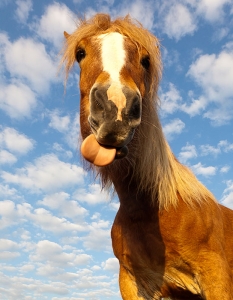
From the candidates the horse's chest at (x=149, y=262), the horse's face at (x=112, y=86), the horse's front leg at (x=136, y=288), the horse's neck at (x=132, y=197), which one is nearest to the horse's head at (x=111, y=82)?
the horse's face at (x=112, y=86)

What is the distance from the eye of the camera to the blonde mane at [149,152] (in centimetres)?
451

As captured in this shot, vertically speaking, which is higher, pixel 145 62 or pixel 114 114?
pixel 145 62

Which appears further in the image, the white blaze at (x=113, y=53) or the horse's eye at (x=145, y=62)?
the horse's eye at (x=145, y=62)

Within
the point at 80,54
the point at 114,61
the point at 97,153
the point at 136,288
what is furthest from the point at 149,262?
the point at 80,54

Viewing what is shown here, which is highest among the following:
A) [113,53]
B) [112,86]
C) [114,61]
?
[113,53]

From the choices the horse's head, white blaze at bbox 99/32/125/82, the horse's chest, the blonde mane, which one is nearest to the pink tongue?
the horse's head

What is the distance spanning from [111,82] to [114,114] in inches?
14.6

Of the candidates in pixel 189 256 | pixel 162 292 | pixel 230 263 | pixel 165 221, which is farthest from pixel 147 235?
pixel 230 263

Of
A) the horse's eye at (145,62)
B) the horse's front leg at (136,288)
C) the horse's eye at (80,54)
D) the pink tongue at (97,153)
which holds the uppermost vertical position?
the horse's eye at (80,54)

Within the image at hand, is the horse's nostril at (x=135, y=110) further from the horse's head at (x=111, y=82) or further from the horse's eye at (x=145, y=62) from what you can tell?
the horse's eye at (x=145, y=62)

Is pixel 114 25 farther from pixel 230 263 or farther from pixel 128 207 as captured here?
pixel 230 263

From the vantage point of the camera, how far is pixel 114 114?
133 inches

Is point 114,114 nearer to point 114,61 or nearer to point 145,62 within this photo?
point 114,61

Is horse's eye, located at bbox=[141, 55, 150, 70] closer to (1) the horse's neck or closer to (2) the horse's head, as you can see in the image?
(2) the horse's head
